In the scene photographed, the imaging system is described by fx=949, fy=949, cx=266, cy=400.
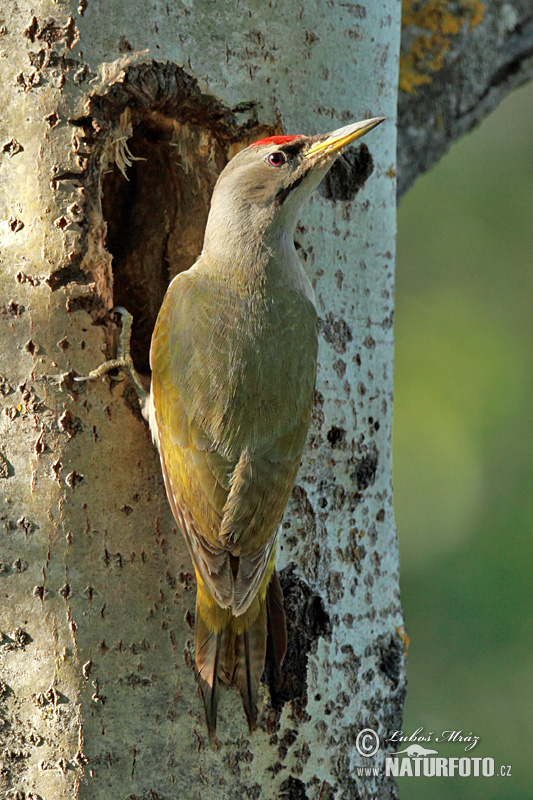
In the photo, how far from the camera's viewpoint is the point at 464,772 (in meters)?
4.90

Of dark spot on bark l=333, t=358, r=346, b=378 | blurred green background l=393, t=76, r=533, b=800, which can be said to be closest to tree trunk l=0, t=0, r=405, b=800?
dark spot on bark l=333, t=358, r=346, b=378

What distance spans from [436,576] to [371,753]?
11.9 feet

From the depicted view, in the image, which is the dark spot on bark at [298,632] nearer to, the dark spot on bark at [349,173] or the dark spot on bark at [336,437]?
the dark spot on bark at [336,437]

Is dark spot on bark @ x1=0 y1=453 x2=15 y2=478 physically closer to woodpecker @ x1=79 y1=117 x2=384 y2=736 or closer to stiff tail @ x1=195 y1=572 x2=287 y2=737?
woodpecker @ x1=79 y1=117 x2=384 y2=736

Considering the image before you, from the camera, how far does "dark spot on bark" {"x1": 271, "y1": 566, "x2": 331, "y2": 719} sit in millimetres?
2342

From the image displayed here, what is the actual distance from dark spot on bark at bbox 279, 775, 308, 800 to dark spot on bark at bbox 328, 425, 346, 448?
0.84m

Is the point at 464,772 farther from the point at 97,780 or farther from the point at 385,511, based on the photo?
the point at 97,780

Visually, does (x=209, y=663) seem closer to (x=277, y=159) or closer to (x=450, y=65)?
(x=277, y=159)

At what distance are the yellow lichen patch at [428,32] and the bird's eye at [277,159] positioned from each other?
1.06 m

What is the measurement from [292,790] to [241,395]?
0.99m

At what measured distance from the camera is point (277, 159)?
2.60 metres

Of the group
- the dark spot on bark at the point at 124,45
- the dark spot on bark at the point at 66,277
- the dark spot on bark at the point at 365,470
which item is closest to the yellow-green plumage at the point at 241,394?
the dark spot on bark at the point at 365,470

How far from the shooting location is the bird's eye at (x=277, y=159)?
2.57 meters

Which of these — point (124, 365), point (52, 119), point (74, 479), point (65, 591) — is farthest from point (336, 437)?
point (52, 119)
